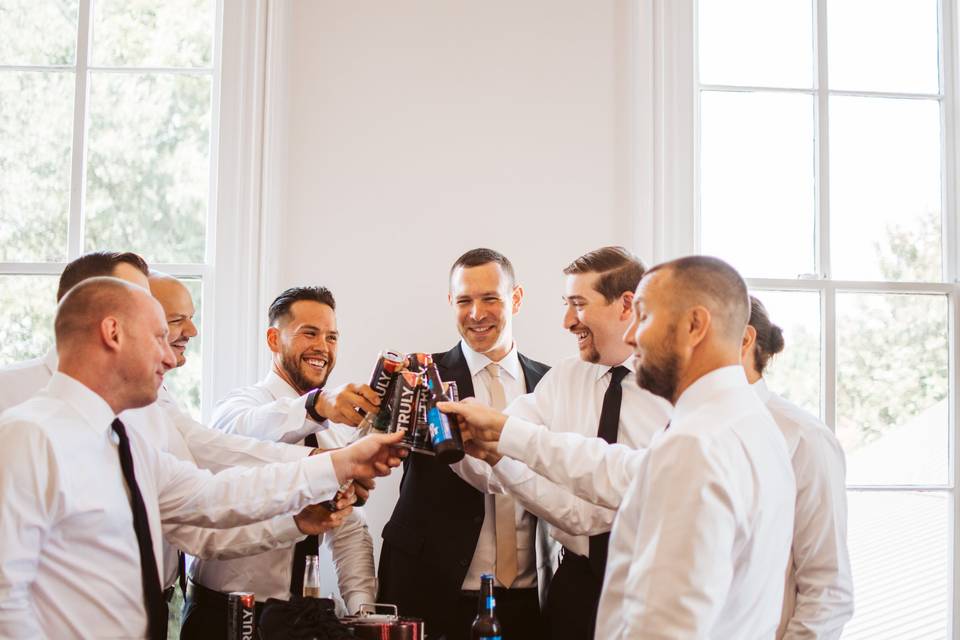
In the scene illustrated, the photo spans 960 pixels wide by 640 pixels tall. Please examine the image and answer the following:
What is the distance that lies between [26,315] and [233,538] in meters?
1.62

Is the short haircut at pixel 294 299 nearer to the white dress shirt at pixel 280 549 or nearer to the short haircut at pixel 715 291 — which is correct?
the white dress shirt at pixel 280 549

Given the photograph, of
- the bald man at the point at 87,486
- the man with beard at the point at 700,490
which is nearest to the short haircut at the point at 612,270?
the man with beard at the point at 700,490

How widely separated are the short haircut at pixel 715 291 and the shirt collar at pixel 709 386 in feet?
0.26

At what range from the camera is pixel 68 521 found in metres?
2.00

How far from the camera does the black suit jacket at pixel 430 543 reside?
2900 mm

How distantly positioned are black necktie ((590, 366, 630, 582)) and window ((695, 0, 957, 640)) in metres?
1.16

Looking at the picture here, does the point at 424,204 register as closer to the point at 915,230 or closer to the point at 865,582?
the point at 915,230

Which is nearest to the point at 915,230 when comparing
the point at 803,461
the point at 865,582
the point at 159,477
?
the point at 865,582

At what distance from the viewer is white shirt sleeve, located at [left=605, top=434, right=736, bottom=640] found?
1.73m

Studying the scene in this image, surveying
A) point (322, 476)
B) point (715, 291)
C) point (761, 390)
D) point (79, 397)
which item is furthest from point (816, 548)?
point (79, 397)

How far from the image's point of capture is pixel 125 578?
2.12 metres

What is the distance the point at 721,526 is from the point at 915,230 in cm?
270

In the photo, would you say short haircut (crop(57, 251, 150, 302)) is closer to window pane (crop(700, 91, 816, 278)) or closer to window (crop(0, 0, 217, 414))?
window (crop(0, 0, 217, 414))

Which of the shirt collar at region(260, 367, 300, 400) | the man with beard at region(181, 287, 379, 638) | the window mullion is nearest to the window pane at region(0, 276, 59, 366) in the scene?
the window mullion
